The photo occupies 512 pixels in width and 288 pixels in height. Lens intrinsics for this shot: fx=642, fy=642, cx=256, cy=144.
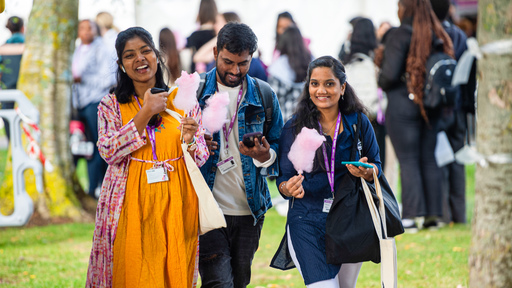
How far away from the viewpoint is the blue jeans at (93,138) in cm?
959

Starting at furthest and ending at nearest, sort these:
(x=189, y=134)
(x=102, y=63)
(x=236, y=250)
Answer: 1. (x=102, y=63)
2. (x=236, y=250)
3. (x=189, y=134)

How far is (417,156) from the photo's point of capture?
25.2ft

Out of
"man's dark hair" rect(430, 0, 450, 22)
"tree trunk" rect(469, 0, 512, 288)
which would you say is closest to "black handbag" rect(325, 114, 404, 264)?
"tree trunk" rect(469, 0, 512, 288)

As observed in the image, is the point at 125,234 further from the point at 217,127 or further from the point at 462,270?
the point at 462,270

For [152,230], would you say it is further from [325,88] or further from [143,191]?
[325,88]

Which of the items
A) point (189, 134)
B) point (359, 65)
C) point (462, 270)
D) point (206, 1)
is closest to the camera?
point (189, 134)

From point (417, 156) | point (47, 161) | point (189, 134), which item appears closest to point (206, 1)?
point (47, 161)

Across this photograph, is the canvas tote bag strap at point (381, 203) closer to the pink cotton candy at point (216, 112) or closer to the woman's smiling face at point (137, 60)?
the pink cotton candy at point (216, 112)

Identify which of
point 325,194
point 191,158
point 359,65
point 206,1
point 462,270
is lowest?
point 462,270

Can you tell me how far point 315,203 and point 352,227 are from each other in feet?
0.90

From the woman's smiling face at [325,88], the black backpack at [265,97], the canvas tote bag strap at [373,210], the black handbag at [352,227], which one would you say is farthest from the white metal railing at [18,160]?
the canvas tote bag strap at [373,210]

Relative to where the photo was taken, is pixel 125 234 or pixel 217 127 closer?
pixel 125 234

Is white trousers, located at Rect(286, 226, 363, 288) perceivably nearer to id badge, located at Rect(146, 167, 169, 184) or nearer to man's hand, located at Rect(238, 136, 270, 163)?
man's hand, located at Rect(238, 136, 270, 163)

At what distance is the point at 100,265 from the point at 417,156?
193 inches
